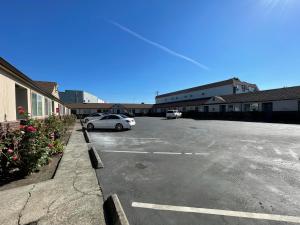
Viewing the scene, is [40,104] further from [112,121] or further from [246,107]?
[246,107]

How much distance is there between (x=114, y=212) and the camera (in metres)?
2.88

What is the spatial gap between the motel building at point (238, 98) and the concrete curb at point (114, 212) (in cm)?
2824

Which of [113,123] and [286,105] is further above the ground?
[286,105]

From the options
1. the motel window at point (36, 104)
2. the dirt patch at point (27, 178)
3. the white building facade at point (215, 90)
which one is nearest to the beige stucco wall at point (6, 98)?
the dirt patch at point (27, 178)

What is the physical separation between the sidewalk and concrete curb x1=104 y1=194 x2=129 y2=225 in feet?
0.35

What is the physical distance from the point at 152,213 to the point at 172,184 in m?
1.26

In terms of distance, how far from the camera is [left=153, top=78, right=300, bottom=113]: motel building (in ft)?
79.3

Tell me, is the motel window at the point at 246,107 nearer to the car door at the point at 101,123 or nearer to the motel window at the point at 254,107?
the motel window at the point at 254,107

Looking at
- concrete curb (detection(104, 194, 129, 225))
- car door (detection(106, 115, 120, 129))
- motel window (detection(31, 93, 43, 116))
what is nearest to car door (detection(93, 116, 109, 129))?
car door (detection(106, 115, 120, 129))

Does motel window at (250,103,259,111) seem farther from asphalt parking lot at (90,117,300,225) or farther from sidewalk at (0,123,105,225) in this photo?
sidewalk at (0,123,105,225)

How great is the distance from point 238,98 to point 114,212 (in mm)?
34086

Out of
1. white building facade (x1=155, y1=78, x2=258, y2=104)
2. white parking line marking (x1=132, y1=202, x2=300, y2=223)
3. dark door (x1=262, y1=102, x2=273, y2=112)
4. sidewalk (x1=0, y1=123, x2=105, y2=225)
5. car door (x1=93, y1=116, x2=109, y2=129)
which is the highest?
white building facade (x1=155, y1=78, x2=258, y2=104)

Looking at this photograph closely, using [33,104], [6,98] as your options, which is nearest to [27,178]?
[6,98]

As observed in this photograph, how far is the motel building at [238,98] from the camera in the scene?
952 inches
